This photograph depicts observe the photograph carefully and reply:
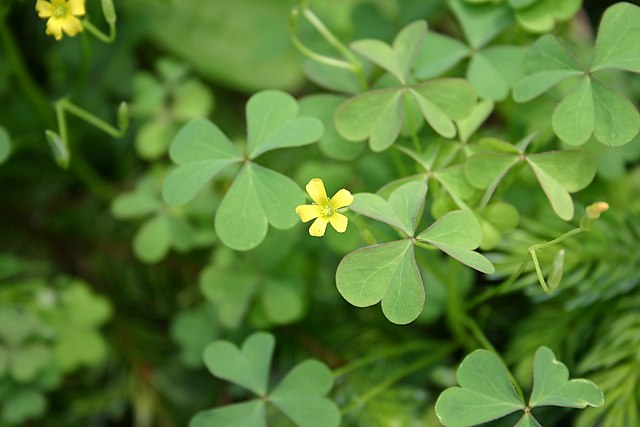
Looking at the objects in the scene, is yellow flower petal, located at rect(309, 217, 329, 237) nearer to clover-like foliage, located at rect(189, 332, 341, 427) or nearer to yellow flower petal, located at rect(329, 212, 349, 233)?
yellow flower petal, located at rect(329, 212, 349, 233)

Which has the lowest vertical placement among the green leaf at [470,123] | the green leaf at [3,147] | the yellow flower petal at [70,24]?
the green leaf at [470,123]

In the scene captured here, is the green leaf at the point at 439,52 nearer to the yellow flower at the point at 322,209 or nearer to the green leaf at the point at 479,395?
the yellow flower at the point at 322,209

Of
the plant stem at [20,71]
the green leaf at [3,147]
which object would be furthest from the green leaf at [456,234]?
the plant stem at [20,71]

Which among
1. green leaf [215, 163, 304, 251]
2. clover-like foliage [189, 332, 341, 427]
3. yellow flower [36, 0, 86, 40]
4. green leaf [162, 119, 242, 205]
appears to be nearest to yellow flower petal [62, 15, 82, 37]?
yellow flower [36, 0, 86, 40]

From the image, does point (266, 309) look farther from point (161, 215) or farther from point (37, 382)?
point (37, 382)

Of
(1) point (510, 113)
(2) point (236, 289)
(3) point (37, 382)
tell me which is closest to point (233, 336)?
(2) point (236, 289)

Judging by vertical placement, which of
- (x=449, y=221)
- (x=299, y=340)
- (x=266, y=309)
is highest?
(x=449, y=221)

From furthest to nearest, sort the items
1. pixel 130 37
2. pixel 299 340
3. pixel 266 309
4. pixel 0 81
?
pixel 130 37 < pixel 0 81 < pixel 299 340 < pixel 266 309
